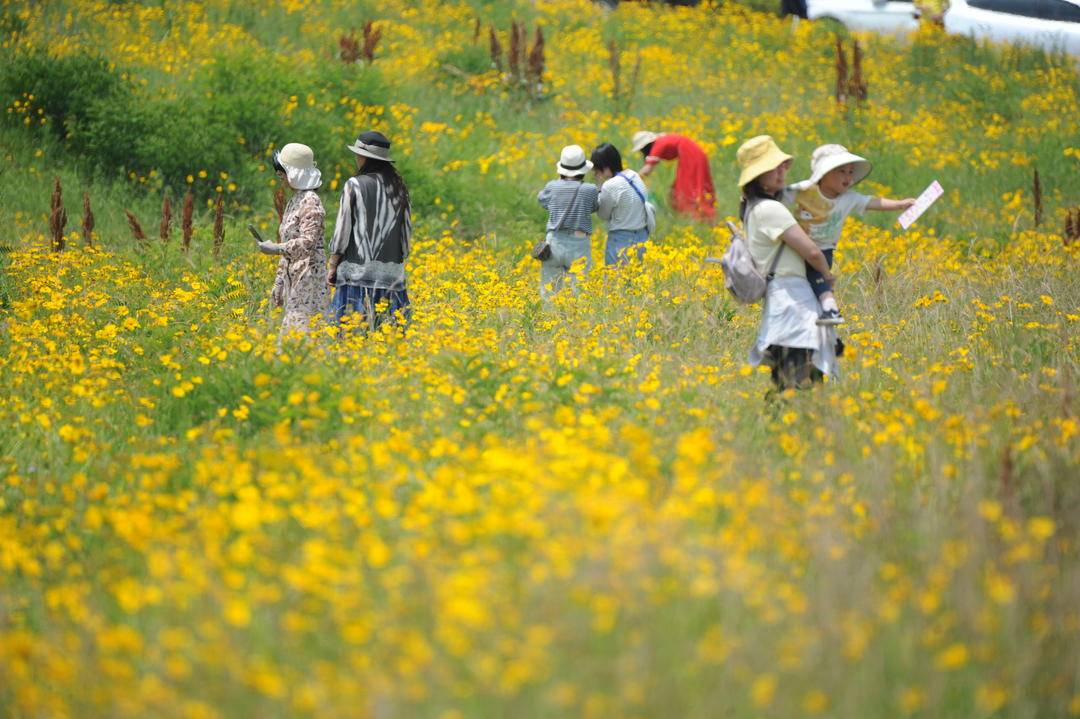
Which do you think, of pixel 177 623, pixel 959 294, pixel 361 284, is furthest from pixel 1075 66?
pixel 177 623

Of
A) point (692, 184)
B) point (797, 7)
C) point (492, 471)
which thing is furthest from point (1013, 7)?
point (492, 471)

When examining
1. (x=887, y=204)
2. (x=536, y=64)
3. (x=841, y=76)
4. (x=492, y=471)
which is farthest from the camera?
(x=536, y=64)

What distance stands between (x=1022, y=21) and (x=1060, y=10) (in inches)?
26.0

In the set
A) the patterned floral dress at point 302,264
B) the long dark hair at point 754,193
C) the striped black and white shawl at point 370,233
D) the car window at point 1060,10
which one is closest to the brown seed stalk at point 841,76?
the car window at point 1060,10

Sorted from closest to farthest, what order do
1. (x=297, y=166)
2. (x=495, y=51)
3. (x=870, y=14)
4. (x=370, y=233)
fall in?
1. (x=297, y=166)
2. (x=370, y=233)
3. (x=495, y=51)
4. (x=870, y=14)

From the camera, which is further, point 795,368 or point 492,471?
point 795,368

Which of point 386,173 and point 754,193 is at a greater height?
point 754,193

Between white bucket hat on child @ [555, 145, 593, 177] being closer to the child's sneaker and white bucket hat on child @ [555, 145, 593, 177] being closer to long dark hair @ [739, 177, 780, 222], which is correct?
long dark hair @ [739, 177, 780, 222]

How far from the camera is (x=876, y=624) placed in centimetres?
286

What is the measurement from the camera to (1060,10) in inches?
714

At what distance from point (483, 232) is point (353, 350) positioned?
192 inches

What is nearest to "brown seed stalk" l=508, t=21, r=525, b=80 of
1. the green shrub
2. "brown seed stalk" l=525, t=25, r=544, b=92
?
"brown seed stalk" l=525, t=25, r=544, b=92

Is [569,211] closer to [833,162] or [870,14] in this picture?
[833,162]

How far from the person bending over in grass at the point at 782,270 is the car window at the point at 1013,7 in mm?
15188
